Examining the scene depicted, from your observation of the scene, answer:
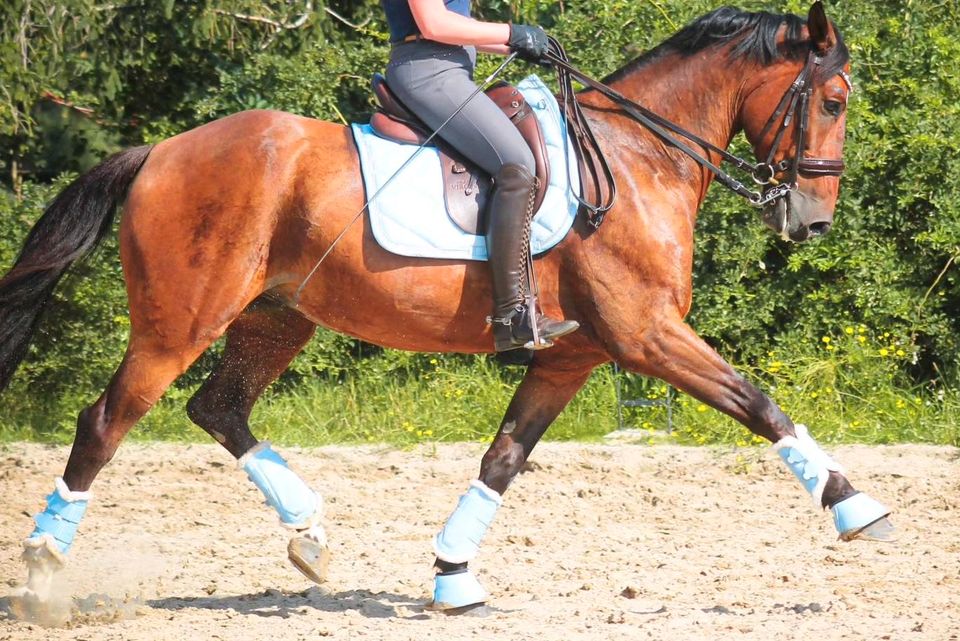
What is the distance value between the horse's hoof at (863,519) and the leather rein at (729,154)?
1244mm

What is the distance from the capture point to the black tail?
17.6ft

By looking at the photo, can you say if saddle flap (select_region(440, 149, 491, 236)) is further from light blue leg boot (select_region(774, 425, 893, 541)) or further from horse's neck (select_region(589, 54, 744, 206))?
light blue leg boot (select_region(774, 425, 893, 541))

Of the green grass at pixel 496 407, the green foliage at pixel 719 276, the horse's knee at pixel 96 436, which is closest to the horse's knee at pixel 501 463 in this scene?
the horse's knee at pixel 96 436

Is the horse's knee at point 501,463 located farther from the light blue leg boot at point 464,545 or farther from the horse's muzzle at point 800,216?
the horse's muzzle at point 800,216

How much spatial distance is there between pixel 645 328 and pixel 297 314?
1613 millimetres

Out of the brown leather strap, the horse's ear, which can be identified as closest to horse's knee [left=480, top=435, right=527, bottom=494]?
the brown leather strap

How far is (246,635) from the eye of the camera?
15.9 ft

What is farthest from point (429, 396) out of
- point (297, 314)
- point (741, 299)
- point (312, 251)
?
point (312, 251)

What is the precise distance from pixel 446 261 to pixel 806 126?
1557 mm

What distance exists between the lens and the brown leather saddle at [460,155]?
505 cm

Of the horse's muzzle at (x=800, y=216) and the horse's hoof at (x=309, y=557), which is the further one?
the horse's hoof at (x=309, y=557)

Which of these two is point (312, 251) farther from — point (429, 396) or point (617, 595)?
point (429, 396)

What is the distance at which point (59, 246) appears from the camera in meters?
5.43

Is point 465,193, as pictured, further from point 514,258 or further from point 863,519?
point 863,519
